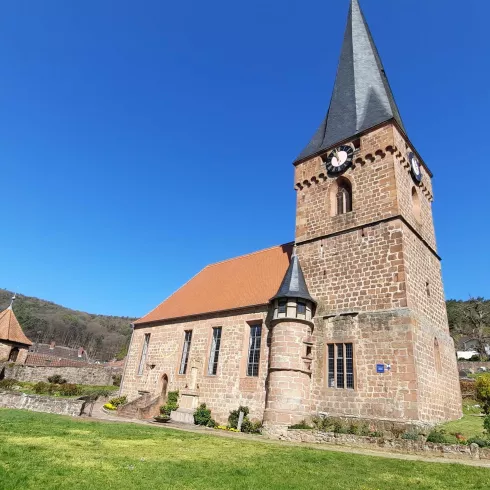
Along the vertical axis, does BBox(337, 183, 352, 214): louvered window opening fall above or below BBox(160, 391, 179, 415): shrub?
above

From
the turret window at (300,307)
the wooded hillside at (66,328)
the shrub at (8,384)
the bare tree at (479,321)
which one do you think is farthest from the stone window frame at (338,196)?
the wooded hillside at (66,328)

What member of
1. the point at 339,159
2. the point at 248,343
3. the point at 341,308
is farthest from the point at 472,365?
the point at 248,343

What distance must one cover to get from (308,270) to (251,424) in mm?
7557

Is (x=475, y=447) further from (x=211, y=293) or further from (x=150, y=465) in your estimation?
(x=211, y=293)

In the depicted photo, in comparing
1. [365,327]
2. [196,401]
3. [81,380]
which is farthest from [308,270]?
[81,380]

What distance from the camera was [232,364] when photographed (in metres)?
18.2

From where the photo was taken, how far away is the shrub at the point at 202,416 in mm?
17406

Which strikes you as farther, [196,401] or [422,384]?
[196,401]

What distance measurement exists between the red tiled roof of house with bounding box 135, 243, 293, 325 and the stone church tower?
2279 millimetres

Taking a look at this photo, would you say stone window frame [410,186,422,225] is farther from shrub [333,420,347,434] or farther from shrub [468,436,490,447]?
shrub [468,436,490,447]

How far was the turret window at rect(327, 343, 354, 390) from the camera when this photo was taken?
1462 centimetres

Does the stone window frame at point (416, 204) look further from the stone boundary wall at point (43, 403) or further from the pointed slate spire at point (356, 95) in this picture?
the stone boundary wall at point (43, 403)

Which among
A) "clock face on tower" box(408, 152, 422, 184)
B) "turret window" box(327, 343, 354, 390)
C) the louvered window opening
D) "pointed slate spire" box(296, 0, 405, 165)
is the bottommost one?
"turret window" box(327, 343, 354, 390)

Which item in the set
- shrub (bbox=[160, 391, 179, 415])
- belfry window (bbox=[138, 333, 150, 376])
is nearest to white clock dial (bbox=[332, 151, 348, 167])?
shrub (bbox=[160, 391, 179, 415])
